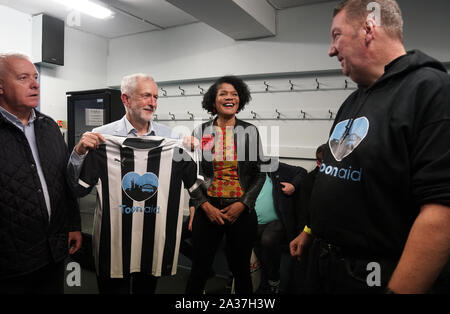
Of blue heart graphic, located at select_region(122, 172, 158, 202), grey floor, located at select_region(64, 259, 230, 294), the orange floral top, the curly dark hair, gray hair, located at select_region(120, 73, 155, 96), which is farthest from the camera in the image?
grey floor, located at select_region(64, 259, 230, 294)

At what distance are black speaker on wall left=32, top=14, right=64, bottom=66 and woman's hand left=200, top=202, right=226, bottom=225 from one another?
11.5ft

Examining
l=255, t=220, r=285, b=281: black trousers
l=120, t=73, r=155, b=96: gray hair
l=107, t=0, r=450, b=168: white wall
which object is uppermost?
l=107, t=0, r=450, b=168: white wall

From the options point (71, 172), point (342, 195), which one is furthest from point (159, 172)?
point (342, 195)

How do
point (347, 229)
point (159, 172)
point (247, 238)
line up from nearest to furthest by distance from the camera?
point (347, 229)
point (159, 172)
point (247, 238)

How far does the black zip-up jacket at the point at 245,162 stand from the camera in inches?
74.5

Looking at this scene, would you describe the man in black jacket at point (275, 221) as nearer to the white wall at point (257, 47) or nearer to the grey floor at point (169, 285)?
the grey floor at point (169, 285)

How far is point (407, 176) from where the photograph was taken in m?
0.82

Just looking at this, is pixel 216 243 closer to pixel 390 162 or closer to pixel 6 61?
pixel 390 162

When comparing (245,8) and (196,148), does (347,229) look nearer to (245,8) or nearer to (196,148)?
(196,148)

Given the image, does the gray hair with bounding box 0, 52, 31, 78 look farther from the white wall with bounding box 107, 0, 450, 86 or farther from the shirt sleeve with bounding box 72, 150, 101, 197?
the white wall with bounding box 107, 0, 450, 86

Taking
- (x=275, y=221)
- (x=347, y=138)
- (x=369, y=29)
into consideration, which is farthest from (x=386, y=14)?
(x=275, y=221)

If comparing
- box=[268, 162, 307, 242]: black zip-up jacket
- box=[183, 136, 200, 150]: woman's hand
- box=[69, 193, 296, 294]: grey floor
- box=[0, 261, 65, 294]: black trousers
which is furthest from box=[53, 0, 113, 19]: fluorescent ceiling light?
box=[0, 261, 65, 294]: black trousers

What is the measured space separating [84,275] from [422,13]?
4.36m

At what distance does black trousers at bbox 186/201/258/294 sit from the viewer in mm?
1835
